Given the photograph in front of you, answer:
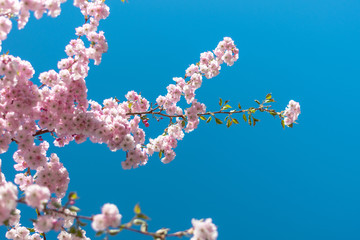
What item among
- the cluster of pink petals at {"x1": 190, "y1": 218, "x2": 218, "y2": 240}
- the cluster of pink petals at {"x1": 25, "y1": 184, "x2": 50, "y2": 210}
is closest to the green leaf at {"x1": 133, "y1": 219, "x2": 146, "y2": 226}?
the cluster of pink petals at {"x1": 190, "y1": 218, "x2": 218, "y2": 240}

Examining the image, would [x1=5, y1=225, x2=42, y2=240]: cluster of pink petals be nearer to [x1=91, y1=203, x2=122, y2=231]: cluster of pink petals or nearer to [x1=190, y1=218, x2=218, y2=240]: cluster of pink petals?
[x1=91, y1=203, x2=122, y2=231]: cluster of pink petals

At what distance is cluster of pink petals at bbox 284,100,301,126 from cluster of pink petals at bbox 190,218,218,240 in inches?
120

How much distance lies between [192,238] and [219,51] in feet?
13.4

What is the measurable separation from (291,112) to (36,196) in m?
3.96

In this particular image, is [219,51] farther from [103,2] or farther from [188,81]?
[103,2]

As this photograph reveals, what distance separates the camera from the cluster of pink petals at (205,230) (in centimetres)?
297

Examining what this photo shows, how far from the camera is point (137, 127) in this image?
17.3 feet

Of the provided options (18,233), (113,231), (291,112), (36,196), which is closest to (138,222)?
(113,231)

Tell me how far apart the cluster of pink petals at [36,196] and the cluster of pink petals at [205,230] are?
49.1 inches

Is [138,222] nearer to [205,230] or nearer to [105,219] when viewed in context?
[105,219]

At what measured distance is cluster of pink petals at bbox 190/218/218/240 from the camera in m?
2.97

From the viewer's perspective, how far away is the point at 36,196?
9.45 ft

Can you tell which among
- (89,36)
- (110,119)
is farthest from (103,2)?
(110,119)

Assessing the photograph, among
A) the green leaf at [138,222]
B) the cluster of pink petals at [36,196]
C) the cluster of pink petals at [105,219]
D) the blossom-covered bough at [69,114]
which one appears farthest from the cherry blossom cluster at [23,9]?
the green leaf at [138,222]
